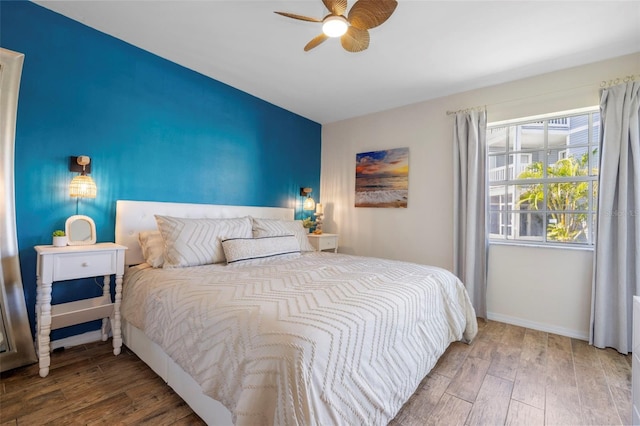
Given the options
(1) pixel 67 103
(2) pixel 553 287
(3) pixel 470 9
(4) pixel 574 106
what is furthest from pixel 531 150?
(1) pixel 67 103

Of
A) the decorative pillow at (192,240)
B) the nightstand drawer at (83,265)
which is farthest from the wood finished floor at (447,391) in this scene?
the decorative pillow at (192,240)

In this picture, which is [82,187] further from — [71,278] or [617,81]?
[617,81]

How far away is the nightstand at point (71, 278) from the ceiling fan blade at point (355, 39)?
2199 millimetres

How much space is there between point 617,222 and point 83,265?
4.14m

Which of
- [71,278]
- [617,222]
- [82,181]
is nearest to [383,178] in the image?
[617,222]

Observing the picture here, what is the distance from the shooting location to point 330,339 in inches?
43.1

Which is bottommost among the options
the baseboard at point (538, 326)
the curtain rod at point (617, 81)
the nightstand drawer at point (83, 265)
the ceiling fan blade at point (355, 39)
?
the baseboard at point (538, 326)

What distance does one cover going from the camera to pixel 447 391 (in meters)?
1.73

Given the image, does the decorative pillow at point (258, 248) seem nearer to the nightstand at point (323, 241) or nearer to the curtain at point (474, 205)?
the nightstand at point (323, 241)

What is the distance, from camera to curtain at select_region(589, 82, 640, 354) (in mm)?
2283

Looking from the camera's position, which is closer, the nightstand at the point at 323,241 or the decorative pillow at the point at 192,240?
the decorative pillow at the point at 192,240

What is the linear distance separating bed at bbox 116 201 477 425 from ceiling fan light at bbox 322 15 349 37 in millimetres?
1577

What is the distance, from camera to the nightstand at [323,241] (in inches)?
146

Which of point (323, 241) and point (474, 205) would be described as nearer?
point (474, 205)
